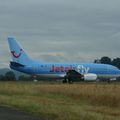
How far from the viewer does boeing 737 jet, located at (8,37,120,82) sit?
244 ft

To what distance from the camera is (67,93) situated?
3631 cm

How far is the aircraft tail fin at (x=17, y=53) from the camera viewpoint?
77750 millimetres

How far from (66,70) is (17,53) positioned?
861 centimetres

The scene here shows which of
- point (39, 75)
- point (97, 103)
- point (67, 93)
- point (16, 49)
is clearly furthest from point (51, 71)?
point (97, 103)

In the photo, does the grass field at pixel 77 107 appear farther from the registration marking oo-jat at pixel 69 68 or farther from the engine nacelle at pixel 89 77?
the registration marking oo-jat at pixel 69 68

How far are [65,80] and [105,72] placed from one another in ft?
20.4

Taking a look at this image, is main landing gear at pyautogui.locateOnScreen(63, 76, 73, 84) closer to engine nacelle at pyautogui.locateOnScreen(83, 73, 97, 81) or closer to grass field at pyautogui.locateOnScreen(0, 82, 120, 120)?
engine nacelle at pyautogui.locateOnScreen(83, 73, 97, 81)

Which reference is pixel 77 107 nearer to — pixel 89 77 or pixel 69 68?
pixel 89 77

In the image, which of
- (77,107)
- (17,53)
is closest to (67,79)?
(17,53)

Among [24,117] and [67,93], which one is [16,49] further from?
[24,117]

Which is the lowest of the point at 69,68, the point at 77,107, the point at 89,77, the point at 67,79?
the point at 77,107

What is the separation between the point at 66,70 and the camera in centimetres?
7519

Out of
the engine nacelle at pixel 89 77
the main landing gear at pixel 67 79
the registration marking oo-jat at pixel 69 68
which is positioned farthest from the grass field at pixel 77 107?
the registration marking oo-jat at pixel 69 68

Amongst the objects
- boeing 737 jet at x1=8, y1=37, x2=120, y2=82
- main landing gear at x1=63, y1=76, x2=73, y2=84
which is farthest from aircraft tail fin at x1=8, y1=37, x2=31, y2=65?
main landing gear at x1=63, y1=76, x2=73, y2=84
